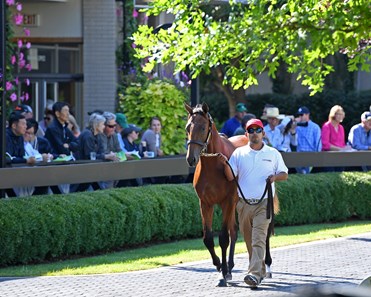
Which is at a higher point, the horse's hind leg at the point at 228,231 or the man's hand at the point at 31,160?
the man's hand at the point at 31,160

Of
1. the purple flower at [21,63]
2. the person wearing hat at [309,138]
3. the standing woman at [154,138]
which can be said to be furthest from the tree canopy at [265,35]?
the purple flower at [21,63]

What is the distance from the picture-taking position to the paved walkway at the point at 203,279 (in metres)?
10.8

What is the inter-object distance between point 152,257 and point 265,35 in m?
4.06

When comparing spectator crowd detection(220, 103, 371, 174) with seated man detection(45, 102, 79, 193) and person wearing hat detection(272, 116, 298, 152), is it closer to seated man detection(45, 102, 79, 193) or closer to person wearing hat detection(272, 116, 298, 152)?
person wearing hat detection(272, 116, 298, 152)

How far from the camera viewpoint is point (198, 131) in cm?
1177

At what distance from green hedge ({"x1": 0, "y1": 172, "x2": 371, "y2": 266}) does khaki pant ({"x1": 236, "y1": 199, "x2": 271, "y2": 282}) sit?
3.07 meters

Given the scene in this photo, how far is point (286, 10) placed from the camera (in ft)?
37.3

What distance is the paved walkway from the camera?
35.4 ft

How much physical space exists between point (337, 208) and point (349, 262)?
249 inches

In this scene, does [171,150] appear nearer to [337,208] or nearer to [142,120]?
[142,120]

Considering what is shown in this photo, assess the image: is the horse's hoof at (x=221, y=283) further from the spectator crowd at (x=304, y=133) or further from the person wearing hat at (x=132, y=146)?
the spectator crowd at (x=304, y=133)

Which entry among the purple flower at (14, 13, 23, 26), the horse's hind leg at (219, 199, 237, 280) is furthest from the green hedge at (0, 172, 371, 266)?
the purple flower at (14, 13, 23, 26)

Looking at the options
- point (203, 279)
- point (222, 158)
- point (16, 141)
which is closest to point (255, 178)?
point (222, 158)

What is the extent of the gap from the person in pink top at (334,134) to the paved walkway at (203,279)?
22.0 ft
